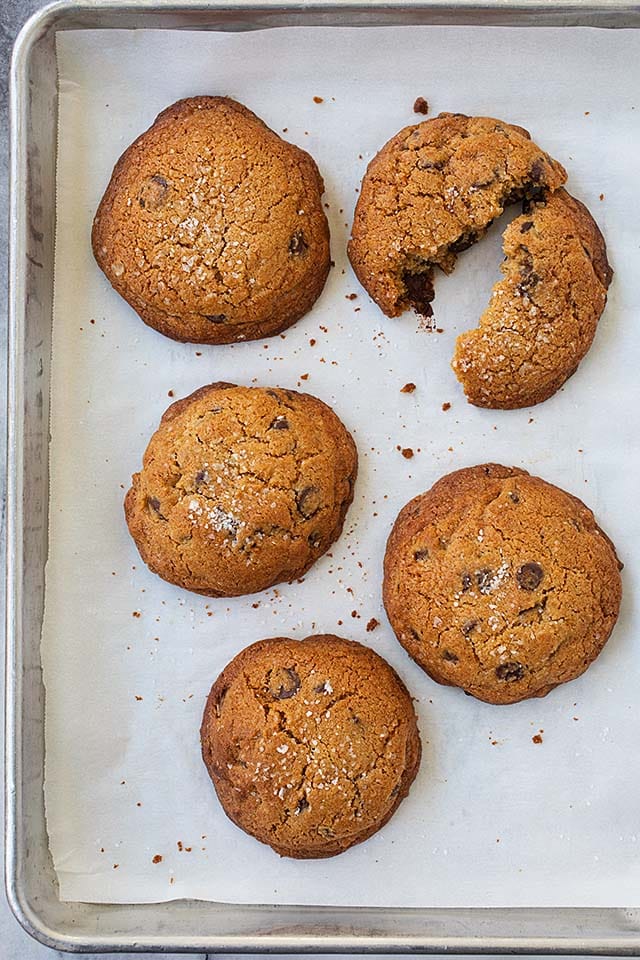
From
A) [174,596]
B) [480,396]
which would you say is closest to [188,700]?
[174,596]

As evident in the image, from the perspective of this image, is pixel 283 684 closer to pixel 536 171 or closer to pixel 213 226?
pixel 213 226

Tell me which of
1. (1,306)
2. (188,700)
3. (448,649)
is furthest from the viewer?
(1,306)

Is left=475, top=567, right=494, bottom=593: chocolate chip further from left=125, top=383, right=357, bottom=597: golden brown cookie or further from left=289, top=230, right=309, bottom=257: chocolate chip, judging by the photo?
left=289, top=230, right=309, bottom=257: chocolate chip

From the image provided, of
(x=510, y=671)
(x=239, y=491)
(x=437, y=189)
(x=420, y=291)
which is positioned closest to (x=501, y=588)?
(x=510, y=671)

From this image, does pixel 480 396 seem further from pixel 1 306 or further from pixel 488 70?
pixel 1 306

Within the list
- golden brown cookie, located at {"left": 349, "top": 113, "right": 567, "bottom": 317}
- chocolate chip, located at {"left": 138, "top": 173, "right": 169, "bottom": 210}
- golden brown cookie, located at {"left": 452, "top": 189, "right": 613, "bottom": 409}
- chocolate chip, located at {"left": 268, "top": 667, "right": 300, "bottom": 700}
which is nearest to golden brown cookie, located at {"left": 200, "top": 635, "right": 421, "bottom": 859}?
chocolate chip, located at {"left": 268, "top": 667, "right": 300, "bottom": 700}

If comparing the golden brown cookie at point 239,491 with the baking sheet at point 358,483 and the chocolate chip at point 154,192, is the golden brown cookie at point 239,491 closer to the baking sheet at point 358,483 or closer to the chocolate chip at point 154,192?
the baking sheet at point 358,483

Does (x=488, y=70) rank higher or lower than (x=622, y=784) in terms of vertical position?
higher
